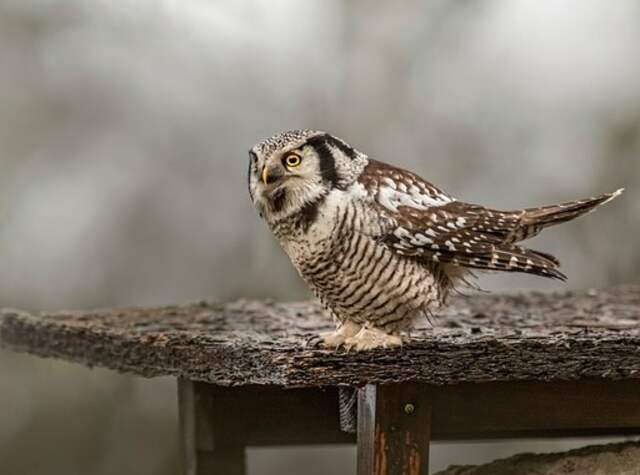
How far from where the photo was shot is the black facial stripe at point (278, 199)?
257 centimetres

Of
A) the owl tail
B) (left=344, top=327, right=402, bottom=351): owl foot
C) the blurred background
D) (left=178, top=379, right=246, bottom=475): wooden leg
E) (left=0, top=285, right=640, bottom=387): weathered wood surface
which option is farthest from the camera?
the blurred background

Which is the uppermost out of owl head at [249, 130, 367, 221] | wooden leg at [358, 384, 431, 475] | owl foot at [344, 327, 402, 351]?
owl head at [249, 130, 367, 221]

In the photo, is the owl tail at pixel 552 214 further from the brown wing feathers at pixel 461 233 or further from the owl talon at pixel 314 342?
the owl talon at pixel 314 342

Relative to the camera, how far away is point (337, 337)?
2625 millimetres

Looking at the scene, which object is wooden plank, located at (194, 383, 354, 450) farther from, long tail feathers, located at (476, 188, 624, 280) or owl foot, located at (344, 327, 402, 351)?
long tail feathers, located at (476, 188, 624, 280)

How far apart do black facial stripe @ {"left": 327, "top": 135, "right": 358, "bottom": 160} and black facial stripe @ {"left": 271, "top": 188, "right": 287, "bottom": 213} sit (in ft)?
0.46

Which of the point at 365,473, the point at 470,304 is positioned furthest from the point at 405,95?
the point at 365,473

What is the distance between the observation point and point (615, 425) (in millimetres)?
2652

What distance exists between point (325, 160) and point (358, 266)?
220mm

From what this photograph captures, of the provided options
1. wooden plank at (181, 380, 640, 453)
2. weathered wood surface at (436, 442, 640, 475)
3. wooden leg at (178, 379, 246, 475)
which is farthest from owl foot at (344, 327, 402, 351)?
wooden leg at (178, 379, 246, 475)

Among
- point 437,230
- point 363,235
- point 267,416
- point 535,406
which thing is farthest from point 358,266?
point 267,416

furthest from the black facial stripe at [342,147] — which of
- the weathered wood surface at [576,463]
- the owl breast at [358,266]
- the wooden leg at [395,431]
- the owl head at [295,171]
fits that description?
the weathered wood surface at [576,463]

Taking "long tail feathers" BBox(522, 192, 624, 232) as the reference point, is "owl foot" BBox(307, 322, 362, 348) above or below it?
below

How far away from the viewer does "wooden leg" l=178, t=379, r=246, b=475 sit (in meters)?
3.12
